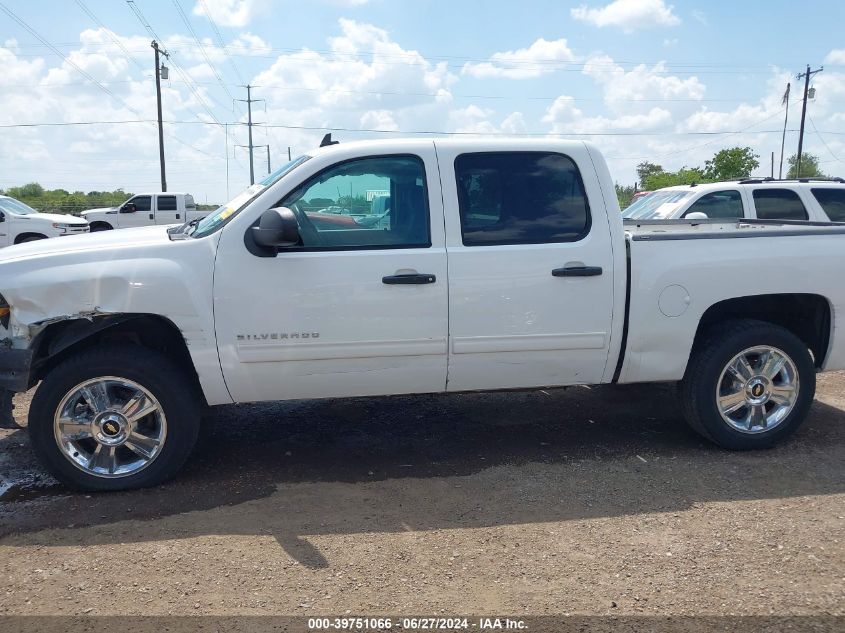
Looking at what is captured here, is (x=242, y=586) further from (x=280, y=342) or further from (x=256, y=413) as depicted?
(x=256, y=413)

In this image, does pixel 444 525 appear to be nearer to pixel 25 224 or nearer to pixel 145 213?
pixel 25 224

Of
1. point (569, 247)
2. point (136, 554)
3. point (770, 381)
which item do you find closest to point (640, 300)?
point (569, 247)

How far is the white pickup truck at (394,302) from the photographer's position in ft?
13.3

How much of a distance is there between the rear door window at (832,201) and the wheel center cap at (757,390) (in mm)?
5538

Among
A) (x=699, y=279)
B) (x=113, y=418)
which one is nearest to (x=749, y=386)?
(x=699, y=279)

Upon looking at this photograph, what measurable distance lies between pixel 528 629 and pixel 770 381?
2.76 metres

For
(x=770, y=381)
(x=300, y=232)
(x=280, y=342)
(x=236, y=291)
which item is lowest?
(x=770, y=381)

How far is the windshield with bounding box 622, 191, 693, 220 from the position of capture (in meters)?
9.51

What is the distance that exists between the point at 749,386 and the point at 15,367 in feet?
14.4

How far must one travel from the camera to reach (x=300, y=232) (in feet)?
13.9

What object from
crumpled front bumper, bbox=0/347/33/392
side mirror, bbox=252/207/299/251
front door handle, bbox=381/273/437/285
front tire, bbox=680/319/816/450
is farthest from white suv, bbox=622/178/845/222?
crumpled front bumper, bbox=0/347/33/392

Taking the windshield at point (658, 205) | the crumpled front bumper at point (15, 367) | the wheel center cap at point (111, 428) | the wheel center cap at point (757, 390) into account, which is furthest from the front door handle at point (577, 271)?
the windshield at point (658, 205)

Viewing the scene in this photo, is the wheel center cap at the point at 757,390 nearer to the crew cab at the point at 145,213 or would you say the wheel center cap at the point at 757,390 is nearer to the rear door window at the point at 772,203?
the rear door window at the point at 772,203

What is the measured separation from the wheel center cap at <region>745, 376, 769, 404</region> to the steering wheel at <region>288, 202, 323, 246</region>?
2891mm
